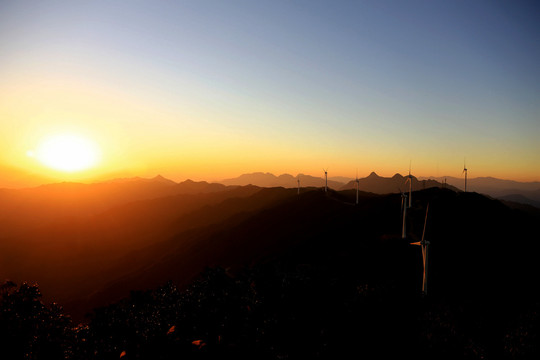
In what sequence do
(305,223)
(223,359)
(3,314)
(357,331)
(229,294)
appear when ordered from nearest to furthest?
(223,359)
(357,331)
(3,314)
(229,294)
(305,223)

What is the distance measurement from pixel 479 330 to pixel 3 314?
5186 centimetres

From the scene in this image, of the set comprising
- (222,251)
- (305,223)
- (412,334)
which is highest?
(412,334)

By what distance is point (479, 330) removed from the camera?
31.3 metres

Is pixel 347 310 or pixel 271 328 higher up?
pixel 347 310

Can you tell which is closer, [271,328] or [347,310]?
[271,328]

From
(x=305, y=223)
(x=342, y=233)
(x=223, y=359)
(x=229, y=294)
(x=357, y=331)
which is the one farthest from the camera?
(x=305, y=223)

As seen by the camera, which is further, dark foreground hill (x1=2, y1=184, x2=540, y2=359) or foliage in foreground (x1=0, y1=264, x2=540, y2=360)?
dark foreground hill (x1=2, y1=184, x2=540, y2=359)

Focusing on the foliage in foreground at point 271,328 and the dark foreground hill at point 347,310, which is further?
the dark foreground hill at point 347,310

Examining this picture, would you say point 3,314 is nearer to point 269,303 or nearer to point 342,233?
point 269,303

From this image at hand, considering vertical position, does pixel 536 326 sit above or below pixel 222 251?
above

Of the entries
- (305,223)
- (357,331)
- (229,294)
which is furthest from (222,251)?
(357,331)

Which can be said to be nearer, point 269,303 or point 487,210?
point 269,303

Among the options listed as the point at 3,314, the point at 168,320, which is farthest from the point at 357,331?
the point at 3,314

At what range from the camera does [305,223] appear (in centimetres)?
14262
